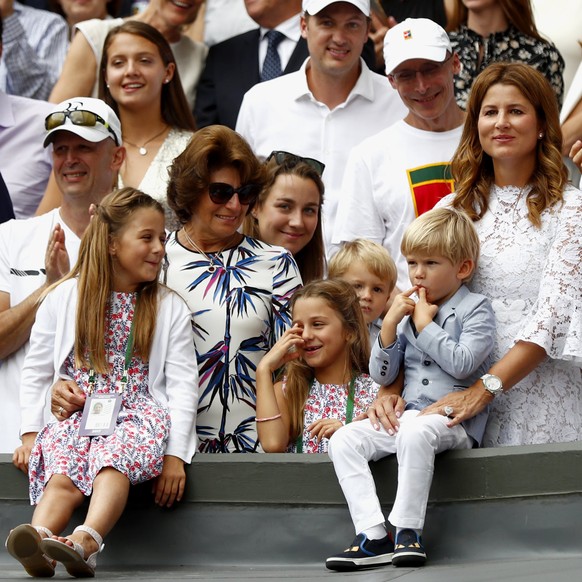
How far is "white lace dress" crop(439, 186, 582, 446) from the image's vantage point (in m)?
5.86

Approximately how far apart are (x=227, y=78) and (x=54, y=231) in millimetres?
2653

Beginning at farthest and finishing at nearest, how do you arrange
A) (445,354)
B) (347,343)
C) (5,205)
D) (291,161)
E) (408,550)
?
1. (5,205)
2. (291,161)
3. (347,343)
4. (445,354)
5. (408,550)

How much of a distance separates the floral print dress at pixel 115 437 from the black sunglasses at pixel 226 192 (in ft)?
1.98

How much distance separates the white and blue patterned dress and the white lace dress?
3.12ft

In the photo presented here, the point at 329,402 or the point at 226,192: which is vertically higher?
the point at 226,192

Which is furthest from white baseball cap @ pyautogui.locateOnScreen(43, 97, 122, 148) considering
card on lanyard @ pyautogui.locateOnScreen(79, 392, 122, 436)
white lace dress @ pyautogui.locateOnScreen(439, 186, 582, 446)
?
white lace dress @ pyautogui.locateOnScreen(439, 186, 582, 446)

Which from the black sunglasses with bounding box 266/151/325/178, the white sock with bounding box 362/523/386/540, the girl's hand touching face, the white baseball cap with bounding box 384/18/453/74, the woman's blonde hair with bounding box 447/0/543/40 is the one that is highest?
the woman's blonde hair with bounding box 447/0/543/40

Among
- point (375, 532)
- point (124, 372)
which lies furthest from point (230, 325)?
point (375, 532)

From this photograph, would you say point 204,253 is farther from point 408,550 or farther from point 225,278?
point 408,550

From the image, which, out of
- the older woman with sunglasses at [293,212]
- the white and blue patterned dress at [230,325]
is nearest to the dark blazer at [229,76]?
the older woman with sunglasses at [293,212]

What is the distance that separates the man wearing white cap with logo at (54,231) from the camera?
6805 millimetres

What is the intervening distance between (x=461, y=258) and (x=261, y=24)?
3.54 meters

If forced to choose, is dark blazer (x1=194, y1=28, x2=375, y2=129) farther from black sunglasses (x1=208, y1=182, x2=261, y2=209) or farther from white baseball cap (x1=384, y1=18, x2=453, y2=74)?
black sunglasses (x1=208, y1=182, x2=261, y2=209)

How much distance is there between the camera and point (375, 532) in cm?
543
